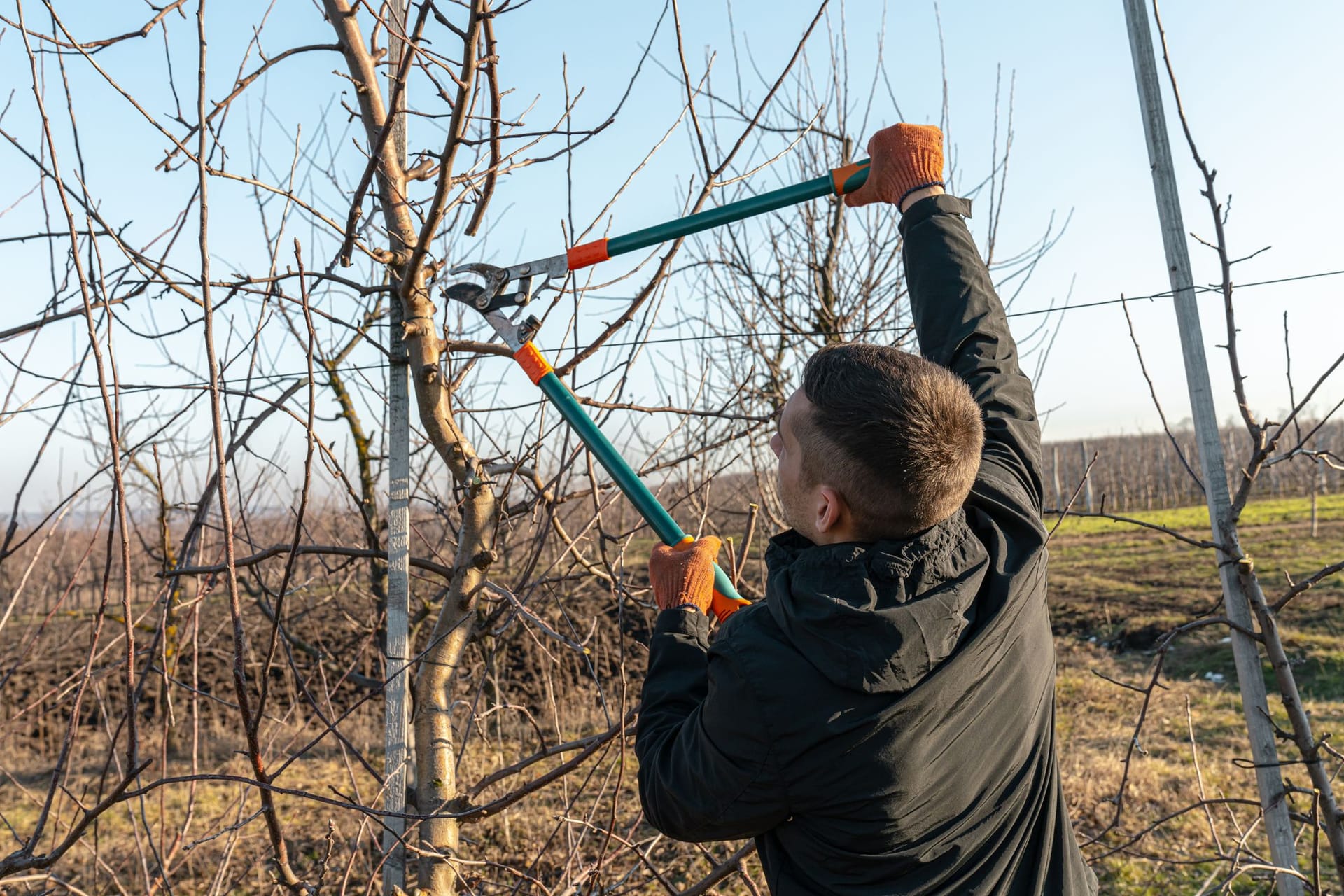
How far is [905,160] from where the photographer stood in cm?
175

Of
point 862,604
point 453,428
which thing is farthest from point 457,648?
point 862,604

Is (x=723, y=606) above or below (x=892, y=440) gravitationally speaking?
below

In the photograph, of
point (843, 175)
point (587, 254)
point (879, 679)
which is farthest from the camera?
point (587, 254)

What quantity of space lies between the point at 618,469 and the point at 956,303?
731 mm

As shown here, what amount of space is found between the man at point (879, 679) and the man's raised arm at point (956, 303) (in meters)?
0.17

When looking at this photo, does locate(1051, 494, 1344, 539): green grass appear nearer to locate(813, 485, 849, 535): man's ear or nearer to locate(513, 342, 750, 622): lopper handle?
locate(513, 342, 750, 622): lopper handle

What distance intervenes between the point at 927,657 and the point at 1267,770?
1.56 meters

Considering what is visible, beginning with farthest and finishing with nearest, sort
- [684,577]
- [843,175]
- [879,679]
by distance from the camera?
[843,175] < [684,577] < [879,679]

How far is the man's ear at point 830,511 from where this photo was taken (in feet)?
4.05

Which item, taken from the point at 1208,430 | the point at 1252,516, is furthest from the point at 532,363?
the point at 1252,516

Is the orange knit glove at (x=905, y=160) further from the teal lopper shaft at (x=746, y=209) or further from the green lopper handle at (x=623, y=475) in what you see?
the green lopper handle at (x=623, y=475)

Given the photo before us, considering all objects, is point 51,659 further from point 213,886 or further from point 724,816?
point 724,816

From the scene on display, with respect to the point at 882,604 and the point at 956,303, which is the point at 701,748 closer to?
the point at 882,604

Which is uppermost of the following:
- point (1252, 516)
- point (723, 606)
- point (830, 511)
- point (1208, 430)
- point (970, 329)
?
point (970, 329)
